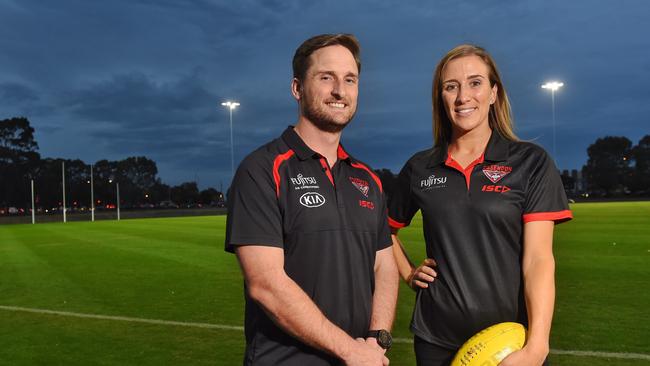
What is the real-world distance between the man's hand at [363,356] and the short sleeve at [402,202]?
102cm

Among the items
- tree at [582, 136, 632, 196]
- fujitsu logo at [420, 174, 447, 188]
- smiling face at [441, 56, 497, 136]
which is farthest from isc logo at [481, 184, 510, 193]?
tree at [582, 136, 632, 196]

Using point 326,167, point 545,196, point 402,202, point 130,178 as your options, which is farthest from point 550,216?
point 130,178

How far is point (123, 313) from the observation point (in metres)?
8.75

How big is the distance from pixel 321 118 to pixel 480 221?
0.99 metres

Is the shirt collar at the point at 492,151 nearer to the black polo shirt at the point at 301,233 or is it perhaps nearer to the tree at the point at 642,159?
the black polo shirt at the point at 301,233

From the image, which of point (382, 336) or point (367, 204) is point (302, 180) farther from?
point (382, 336)

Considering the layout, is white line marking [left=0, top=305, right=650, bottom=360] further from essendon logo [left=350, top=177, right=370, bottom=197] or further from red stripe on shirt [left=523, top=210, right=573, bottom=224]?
essendon logo [left=350, top=177, right=370, bottom=197]

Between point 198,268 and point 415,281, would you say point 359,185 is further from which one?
point 198,268

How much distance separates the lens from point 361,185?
292 centimetres

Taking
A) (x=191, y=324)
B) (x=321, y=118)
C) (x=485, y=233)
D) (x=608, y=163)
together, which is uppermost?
(x=608, y=163)

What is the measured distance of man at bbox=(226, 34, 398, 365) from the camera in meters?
2.54

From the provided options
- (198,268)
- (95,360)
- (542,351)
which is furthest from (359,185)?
(198,268)

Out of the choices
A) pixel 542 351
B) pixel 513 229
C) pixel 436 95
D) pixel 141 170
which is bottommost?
pixel 542 351

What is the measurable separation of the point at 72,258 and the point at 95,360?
39.6ft
